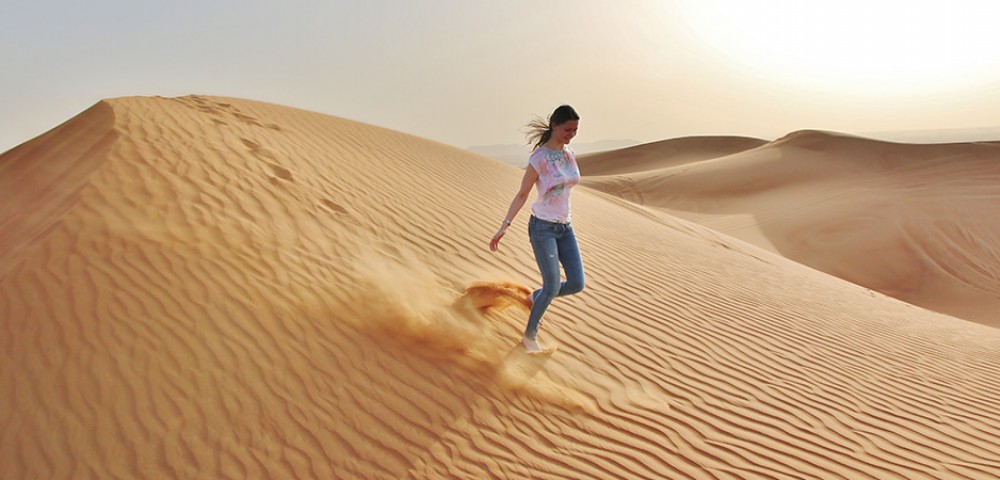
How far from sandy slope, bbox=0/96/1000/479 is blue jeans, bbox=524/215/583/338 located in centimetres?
60

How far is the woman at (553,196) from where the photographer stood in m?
3.62

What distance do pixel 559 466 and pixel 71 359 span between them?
9.23 ft

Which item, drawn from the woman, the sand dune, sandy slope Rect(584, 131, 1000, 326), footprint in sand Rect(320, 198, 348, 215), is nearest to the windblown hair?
the woman

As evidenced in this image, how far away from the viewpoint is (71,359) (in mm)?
3211

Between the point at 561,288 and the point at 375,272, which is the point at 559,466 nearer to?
the point at 561,288

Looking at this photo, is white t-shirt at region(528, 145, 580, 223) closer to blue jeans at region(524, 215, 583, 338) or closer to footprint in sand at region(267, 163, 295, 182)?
blue jeans at region(524, 215, 583, 338)

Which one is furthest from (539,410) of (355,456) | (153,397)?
(153,397)

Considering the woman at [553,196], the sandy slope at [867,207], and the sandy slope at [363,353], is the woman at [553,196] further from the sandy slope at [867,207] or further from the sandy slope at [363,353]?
the sandy slope at [867,207]

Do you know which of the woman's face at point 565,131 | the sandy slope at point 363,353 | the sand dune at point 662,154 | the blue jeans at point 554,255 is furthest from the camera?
the sand dune at point 662,154

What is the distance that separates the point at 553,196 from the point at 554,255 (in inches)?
15.5

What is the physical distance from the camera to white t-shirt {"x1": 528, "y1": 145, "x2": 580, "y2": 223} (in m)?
3.63

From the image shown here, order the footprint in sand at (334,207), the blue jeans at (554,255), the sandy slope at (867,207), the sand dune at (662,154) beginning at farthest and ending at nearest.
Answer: the sand dune at (662,154) < the sandy slope at (867,207) < the footprint in sand at (334,207) < the blue jeans at (554,255)

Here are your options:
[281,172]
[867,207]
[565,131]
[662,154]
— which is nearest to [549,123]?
[565,131]

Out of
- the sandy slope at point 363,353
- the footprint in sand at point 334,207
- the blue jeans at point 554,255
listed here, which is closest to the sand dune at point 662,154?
the sandy slope at point 363,353
